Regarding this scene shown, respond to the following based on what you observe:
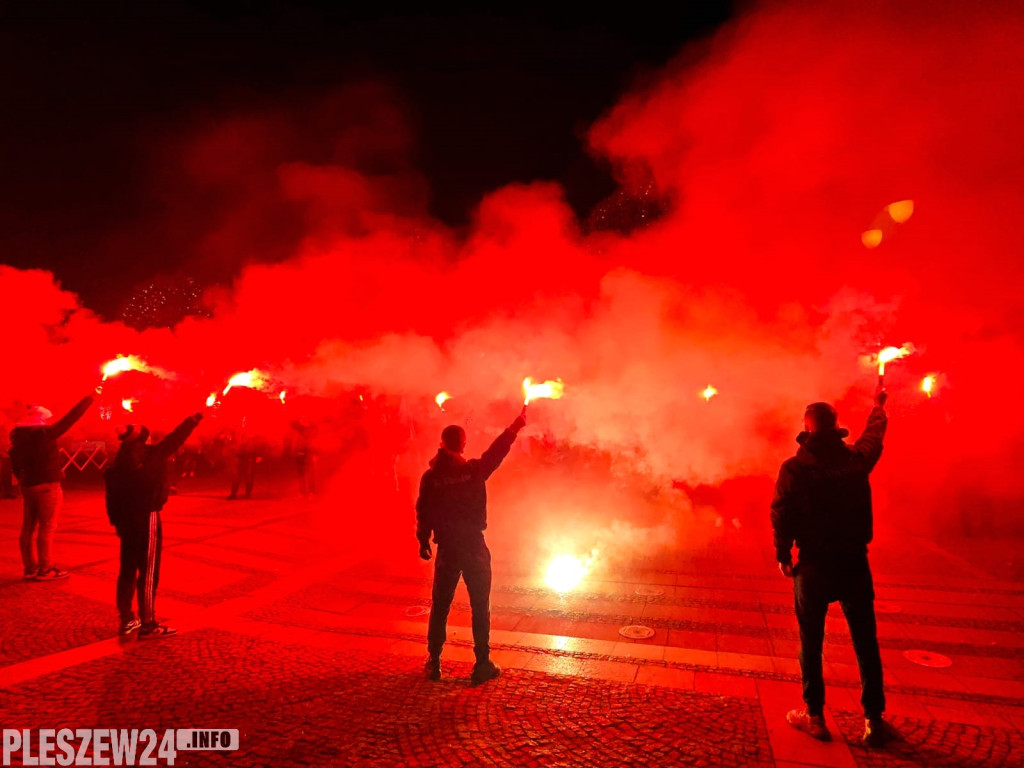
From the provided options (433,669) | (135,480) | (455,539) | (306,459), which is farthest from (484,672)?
(306,459)

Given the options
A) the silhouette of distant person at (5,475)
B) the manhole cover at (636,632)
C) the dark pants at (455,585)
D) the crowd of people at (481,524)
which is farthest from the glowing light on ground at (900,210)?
the silhouette of distant person at (5,475)

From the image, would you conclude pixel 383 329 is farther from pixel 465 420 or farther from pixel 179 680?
pixel 179 680

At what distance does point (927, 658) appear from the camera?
178 inches

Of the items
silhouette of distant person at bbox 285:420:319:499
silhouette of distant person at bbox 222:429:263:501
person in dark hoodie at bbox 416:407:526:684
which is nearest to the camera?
person in dark hoodie at bbox 416:407:526:684

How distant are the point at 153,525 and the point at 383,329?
19.4ft

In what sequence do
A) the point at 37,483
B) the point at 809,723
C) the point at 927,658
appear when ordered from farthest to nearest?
the point at 37,483 → the point at 927,658 → the point at 809,723

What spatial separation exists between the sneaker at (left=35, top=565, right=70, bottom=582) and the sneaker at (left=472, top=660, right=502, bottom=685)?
546 centimetres

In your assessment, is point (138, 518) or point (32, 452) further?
point (32, 452)

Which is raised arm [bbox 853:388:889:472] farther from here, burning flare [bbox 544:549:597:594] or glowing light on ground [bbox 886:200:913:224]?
glowing light on ground [bbox 886:200:913:224]

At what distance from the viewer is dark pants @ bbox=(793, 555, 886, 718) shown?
3277 millimetres

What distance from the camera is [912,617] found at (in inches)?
214

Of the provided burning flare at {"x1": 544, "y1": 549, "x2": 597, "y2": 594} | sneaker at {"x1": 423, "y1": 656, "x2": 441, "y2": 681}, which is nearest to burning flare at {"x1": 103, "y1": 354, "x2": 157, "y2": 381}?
sneaker at {"x1": 423, "y1": 656, "x2": 441, "y2": 681}

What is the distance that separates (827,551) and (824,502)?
0.28 meters

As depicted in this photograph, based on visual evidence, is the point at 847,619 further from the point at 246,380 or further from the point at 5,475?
the point at 5,475
